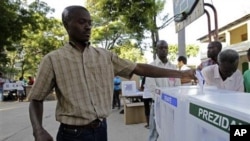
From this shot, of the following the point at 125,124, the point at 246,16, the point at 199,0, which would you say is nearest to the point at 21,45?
the point at 246,16

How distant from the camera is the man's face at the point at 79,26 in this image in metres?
2.49

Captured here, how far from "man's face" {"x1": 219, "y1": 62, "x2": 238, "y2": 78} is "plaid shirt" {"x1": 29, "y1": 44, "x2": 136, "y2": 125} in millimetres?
1503

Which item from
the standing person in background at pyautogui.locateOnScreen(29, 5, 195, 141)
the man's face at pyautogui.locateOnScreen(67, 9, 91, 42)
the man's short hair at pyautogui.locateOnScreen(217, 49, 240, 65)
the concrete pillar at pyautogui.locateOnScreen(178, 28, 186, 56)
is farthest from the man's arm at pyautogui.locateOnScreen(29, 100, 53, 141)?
the concrete pillar at pyautogui.locateOnScreen(178, 28, 186, 56)

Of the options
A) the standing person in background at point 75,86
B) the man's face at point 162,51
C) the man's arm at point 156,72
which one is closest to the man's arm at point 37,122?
the standing person in background at point 75,86

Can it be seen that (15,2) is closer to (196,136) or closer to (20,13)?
(20,13)

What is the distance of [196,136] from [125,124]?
319 inches

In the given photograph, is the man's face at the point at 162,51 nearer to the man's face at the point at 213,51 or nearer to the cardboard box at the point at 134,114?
the man's face at the point at 213,51

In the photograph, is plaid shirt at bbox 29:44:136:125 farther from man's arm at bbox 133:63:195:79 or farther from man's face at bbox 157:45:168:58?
man's face at bbox 157:45:168:58

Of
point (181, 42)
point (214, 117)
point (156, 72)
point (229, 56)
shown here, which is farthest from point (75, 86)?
point (181, 42)

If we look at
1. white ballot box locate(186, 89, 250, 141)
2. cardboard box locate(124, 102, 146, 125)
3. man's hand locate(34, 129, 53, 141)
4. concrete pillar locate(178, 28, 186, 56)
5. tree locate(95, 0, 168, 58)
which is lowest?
cardboard box locate(124, 102, 146, 125)

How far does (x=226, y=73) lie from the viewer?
363 cm

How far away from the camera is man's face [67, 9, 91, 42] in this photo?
249 cm

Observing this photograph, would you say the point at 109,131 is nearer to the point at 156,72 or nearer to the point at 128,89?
the point at 128,89

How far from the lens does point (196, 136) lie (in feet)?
5.93
